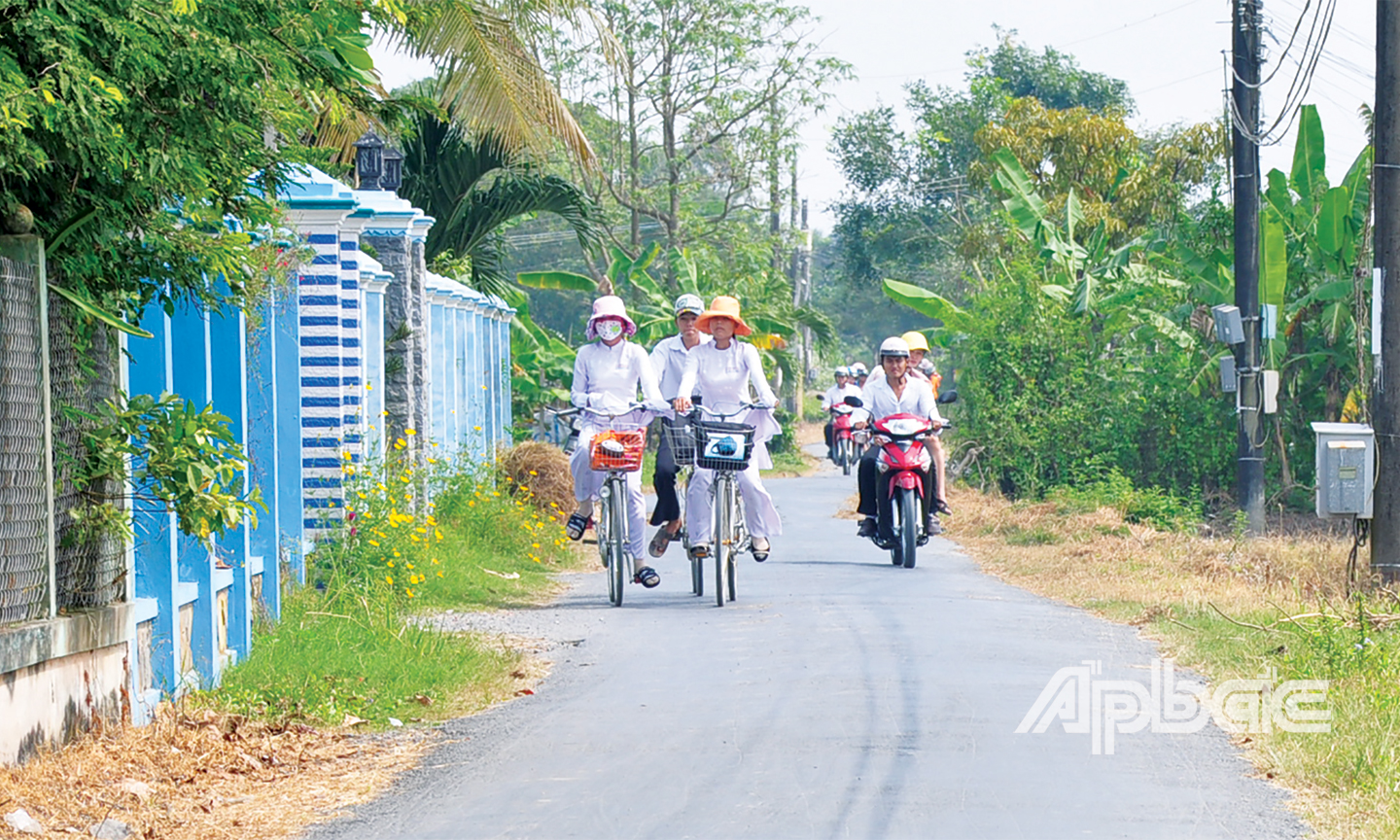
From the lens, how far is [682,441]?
1248 cm

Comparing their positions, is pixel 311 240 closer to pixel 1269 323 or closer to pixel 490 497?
pixel 490 497

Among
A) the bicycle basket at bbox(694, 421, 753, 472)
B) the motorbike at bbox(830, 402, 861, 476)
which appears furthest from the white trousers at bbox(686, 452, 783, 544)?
the motorbike at bbox(830, 402, 861, 476)

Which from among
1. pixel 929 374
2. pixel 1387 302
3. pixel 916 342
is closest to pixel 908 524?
pixel 916 342

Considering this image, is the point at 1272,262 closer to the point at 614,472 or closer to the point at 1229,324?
the point at 1229,324

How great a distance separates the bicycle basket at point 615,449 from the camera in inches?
487

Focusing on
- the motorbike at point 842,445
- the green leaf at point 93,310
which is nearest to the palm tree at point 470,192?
the motorbike at point 842,445

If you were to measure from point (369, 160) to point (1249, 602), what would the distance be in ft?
28.5

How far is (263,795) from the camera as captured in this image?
7031 millimetres

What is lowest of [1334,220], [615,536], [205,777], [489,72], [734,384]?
[205,777]

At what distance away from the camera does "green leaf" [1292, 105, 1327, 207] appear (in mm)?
20750

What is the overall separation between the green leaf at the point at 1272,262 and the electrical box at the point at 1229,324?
1.22m

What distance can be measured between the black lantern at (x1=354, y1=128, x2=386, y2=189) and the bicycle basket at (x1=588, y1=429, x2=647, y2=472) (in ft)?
16.4

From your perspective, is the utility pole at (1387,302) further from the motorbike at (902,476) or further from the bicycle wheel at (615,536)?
the bicycle wheel at (615,536)

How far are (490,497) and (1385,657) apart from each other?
9.18m
